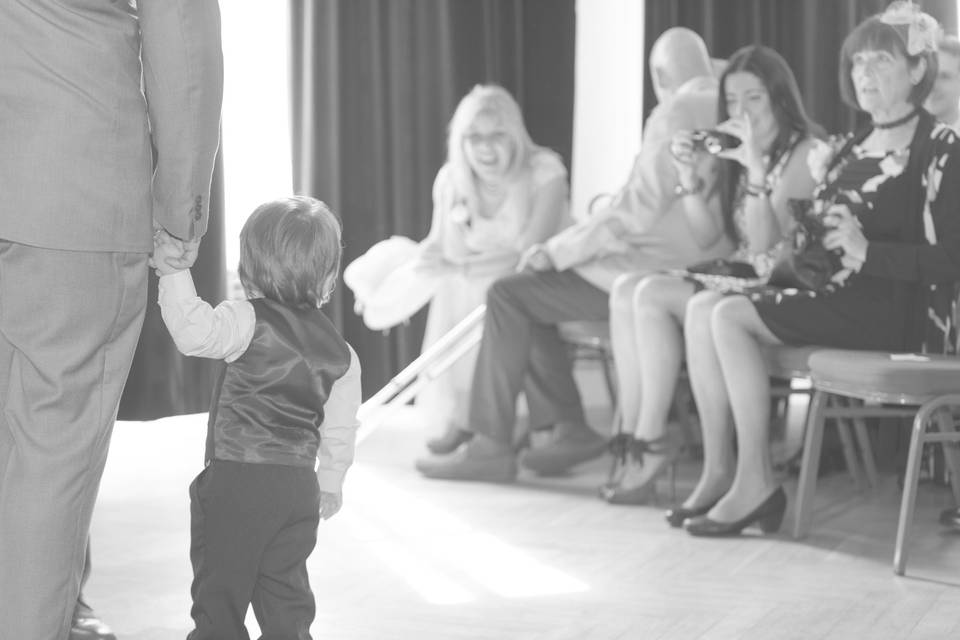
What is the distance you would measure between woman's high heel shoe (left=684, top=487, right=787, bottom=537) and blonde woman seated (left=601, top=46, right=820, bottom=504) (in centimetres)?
37

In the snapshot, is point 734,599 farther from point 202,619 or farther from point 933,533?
point 202,619

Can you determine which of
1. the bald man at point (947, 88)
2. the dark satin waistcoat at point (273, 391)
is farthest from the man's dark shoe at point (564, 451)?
the dark satin waistcoat at point (273, 391)

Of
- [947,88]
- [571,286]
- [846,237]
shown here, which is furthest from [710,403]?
[947,88]

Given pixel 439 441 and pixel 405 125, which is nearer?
pixel 439 441

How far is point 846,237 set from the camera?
2.97 meters

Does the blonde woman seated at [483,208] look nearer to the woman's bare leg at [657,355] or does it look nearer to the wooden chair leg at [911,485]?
the woman's bare leg at [657,355]

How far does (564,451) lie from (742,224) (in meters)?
0.83

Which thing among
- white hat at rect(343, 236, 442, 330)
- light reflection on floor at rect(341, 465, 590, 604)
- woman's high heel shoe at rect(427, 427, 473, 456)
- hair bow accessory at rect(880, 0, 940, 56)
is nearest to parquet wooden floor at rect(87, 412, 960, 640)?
light reflection on floor at rect(341, 465, 590, 604)

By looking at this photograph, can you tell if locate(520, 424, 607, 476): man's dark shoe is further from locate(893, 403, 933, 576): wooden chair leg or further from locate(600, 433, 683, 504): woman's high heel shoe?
locate(893, 403, 933, 576): wooden chair leg

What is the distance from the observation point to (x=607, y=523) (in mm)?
3211

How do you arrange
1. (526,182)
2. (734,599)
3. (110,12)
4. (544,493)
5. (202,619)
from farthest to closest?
(526,182) → (544,493) → (734,599) → (202,619) → (110,12)

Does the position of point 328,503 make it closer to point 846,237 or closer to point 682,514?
point 682,514

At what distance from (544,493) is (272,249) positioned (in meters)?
1.88

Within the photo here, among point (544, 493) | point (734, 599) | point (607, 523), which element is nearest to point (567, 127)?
point (544, 493)
